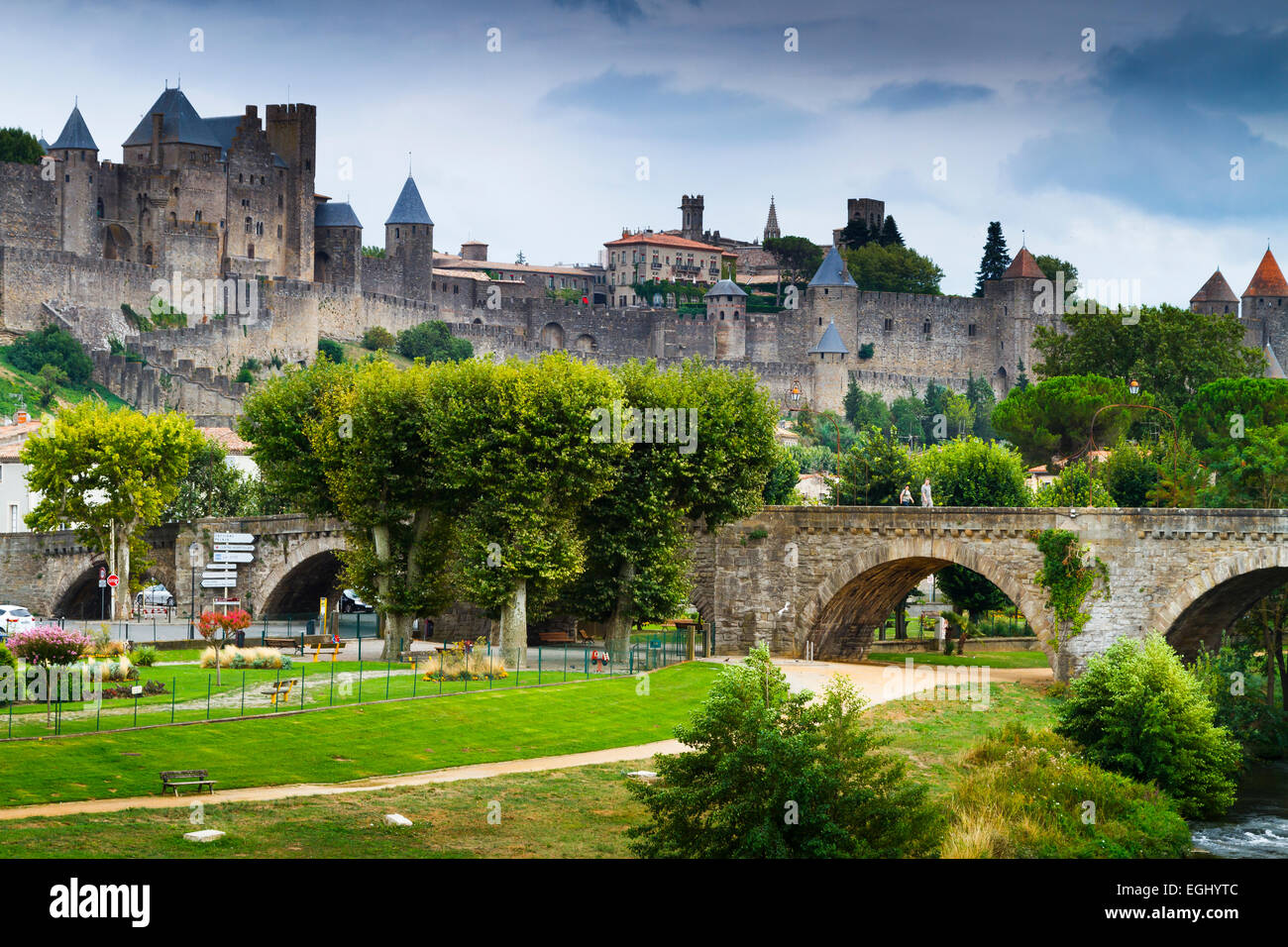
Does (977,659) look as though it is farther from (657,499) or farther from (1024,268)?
(1024,268)

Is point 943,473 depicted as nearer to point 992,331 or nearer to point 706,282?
point 992,331

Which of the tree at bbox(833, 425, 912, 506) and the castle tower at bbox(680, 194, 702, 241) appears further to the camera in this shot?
the castle tower at bbox(680, 194, 702, 241)

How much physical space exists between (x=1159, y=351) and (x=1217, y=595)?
48.9 metres

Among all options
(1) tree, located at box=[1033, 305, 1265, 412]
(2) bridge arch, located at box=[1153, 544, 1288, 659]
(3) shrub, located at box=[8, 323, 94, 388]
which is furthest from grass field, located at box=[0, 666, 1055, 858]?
(3) shrub, located at box=[8, 323, 94, 388]

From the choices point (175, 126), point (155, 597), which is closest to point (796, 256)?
point (175, 126)

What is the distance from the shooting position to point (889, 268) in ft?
457

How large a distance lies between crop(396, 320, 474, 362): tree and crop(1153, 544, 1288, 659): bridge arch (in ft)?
259

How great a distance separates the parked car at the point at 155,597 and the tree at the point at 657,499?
21.0m

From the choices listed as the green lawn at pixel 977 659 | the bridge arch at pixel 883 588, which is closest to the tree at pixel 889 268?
the green lawn at pixel 977 659

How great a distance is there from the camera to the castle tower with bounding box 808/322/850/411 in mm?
126875

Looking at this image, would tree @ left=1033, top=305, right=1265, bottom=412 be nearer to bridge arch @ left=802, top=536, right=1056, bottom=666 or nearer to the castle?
the castle
